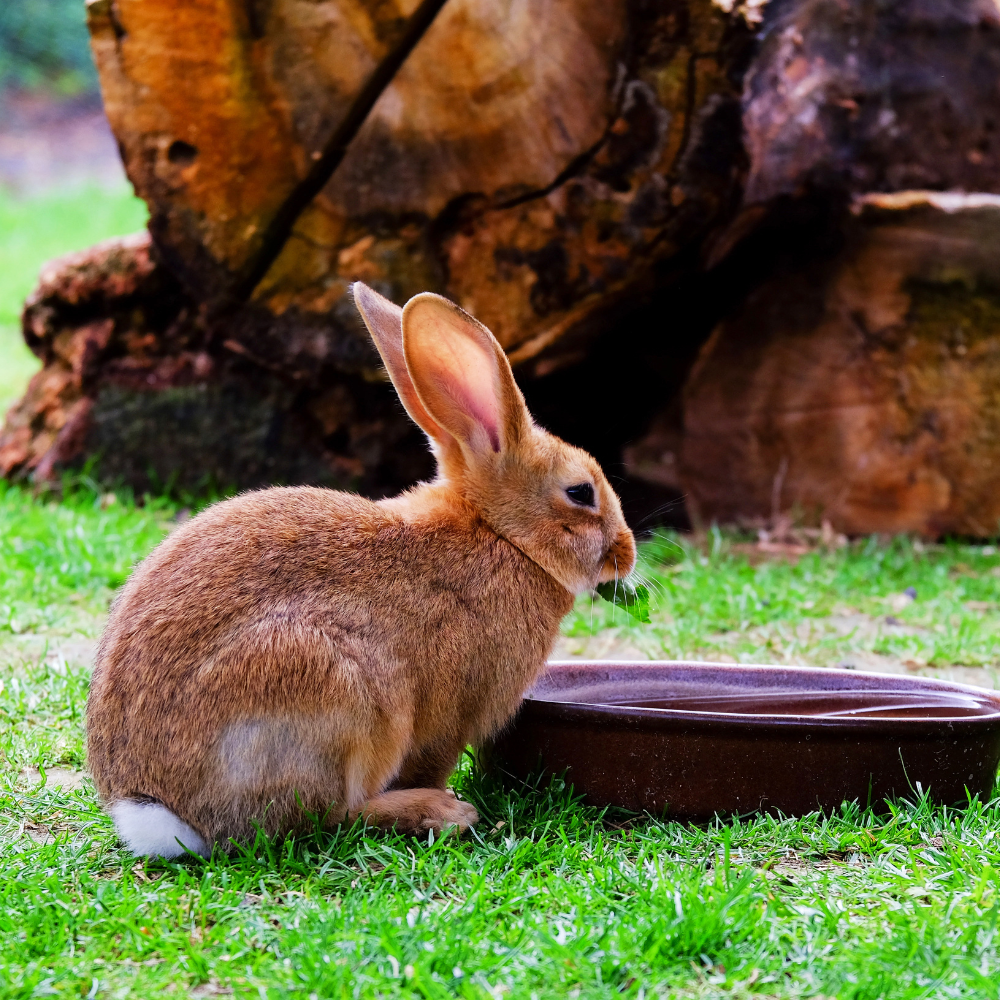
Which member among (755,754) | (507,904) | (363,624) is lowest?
(507,904)

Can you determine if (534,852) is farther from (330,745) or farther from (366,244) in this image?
(366,244)

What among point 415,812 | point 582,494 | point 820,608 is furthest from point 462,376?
point 820,608

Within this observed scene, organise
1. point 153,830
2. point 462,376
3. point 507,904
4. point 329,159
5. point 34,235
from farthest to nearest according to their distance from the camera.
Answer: point 34,235 → point 329,159 → point 462,376 → point 153,830 → point 507,904

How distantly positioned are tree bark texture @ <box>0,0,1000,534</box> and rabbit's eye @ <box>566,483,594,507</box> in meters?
2.18

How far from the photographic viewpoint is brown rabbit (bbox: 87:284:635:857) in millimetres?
2562

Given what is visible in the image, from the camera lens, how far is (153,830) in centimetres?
258

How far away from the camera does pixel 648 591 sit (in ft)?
10.8

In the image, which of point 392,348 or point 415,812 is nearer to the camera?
point 415,812

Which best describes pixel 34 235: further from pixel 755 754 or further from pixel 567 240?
pixel 755 754

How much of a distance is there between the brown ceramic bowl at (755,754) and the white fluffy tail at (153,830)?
0.79 metres

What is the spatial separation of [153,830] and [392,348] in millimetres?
1286

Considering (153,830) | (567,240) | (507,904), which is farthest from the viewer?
(567,240)

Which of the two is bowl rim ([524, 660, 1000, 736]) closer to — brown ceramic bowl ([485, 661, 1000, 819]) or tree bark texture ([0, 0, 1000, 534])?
brown ceramic bowl ([485, 661, 1000, 819])

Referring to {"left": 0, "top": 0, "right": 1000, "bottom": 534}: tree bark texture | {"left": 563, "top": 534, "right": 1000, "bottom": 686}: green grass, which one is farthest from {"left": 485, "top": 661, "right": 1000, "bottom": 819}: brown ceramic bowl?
{"left": 0, "top": 0, "right": 1000, "bottom": 534}: tree bark texture
